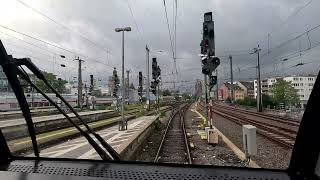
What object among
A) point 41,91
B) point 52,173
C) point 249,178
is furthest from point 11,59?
point 249,178

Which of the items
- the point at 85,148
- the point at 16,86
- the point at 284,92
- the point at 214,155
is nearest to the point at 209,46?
the point at 214,155

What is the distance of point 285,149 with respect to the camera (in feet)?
53.7

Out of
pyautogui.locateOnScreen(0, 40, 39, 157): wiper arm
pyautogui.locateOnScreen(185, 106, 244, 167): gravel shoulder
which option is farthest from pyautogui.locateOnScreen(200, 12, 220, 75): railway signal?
pyautogui.locateOnScreen(0, 40, 39, 157): wiper arm

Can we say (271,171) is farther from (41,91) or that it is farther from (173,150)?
(173,150)

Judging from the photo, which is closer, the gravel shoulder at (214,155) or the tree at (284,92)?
the gravel shoulder at (214,155)

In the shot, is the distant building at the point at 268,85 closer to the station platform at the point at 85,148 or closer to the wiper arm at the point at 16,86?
the station platform at the point at 85,148

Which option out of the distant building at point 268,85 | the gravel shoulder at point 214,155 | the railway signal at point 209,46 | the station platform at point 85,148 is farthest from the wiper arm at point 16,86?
the distant building at point 268,85

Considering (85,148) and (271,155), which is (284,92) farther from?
(85,148)

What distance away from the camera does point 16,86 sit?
3389 mm

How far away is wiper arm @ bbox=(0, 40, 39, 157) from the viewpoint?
320 centimetres

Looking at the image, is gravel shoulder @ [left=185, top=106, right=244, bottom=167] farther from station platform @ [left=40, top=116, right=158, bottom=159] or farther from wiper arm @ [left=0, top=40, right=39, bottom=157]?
wiper arm @ [left=0, top=40, right=39, bottom=157]

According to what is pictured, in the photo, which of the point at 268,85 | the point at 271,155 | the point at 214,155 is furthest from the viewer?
the point at 268,85

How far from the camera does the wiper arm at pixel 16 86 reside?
320 centimetres

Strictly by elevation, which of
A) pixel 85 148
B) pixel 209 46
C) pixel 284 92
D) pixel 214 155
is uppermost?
pixel 209 46
